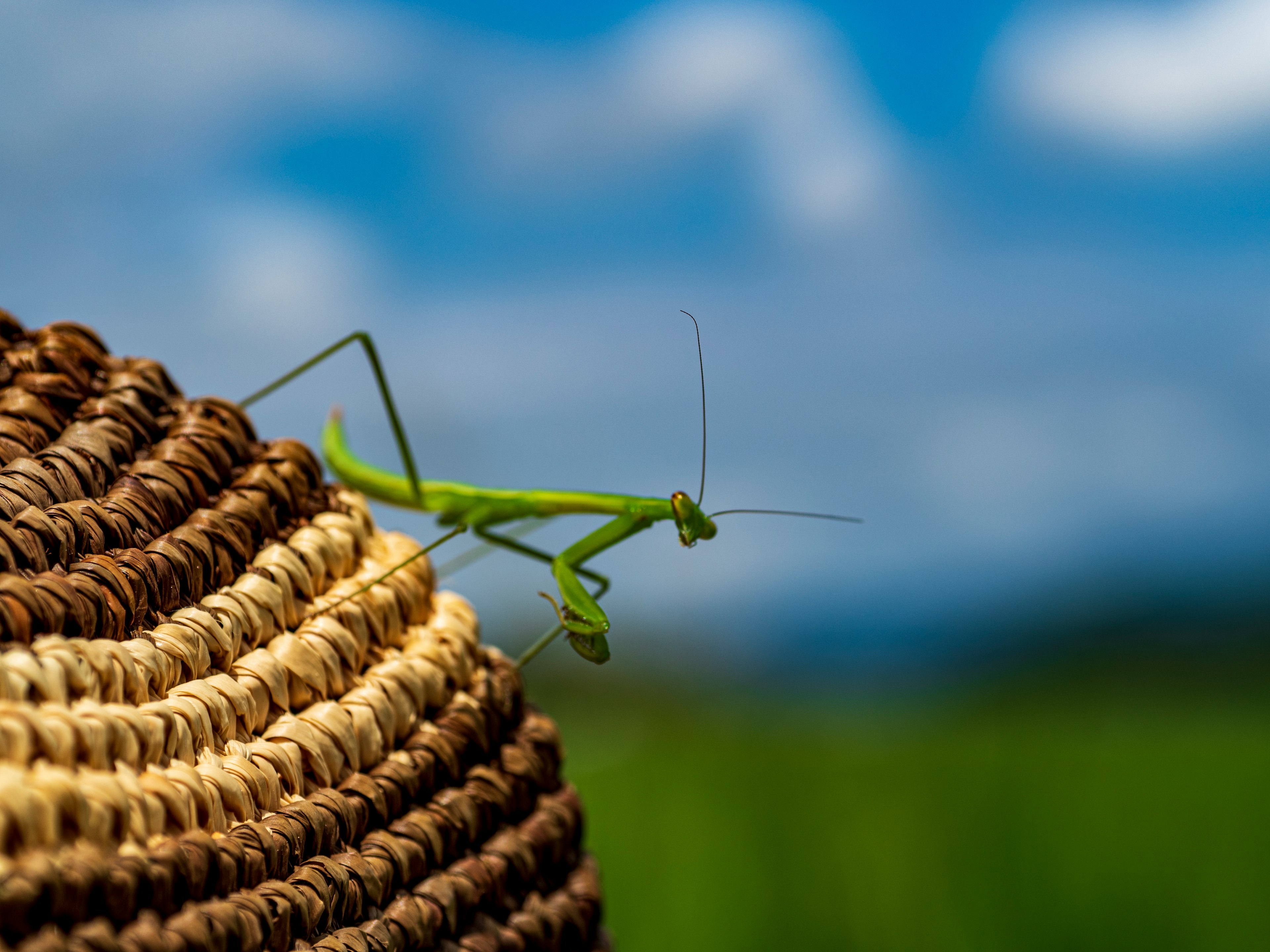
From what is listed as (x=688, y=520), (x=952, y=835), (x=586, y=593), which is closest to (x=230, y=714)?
(x=586, y=593)

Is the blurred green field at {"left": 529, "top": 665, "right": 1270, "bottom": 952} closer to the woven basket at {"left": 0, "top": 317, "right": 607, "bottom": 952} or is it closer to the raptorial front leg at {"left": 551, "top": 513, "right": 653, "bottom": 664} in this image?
the raptorial front leg at {"left": 551, "top": 513, "right": 653, "bottom": 664}

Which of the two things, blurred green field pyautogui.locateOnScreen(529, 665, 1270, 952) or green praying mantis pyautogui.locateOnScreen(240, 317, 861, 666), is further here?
blurred green field pyautogui.locateOnScreen(529, 665, 1270, 952)

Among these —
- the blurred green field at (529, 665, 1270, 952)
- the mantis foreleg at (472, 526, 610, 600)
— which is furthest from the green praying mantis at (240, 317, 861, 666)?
the blurred green field at (529, 665, 1270, 952)

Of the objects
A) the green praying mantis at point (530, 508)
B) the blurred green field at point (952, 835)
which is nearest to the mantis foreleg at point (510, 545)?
the green praying mantis at point (530, 508)

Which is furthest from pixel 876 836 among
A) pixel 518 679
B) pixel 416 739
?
pixel 416 739

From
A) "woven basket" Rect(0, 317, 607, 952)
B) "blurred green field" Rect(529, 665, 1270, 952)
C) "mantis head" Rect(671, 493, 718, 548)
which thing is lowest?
"blurred green field" Rect(529, 665, 1270, 952)

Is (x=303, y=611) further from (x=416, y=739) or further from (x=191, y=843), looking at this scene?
(x=191, y=843)

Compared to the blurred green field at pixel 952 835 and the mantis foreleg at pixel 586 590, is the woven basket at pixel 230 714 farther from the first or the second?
the blurred green field at pixel 952 835

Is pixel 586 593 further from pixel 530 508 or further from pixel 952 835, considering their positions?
pixel 952 835
